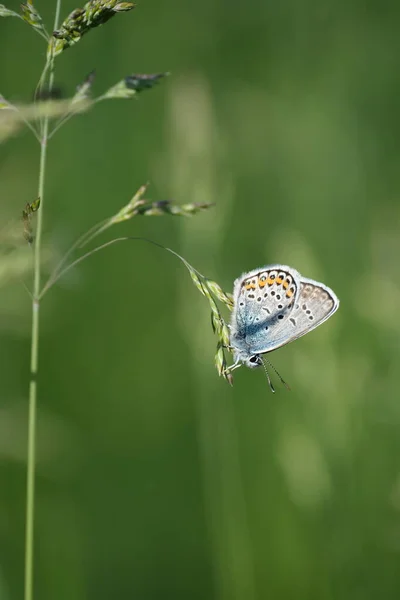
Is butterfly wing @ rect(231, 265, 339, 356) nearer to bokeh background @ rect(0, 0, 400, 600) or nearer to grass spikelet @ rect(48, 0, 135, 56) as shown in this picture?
bokeh background @ rect(0, 0, 400, 600)

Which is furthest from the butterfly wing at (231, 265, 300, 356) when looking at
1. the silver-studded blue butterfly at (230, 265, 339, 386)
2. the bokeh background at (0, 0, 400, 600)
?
the bokeh background at (0, 0, 400, 600)

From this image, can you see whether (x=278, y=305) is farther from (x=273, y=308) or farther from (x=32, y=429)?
(x=32, y=429)

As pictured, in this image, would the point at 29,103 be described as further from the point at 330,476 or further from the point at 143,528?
the point at 143,528

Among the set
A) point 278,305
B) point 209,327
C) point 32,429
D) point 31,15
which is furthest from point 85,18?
point 209,327

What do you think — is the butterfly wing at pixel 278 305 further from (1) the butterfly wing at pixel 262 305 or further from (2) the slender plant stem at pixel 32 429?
(2) the slender plant stem at pixel 32 429

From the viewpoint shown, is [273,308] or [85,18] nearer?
[85,18]

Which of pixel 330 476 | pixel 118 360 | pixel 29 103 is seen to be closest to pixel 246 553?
pixel 330 476
